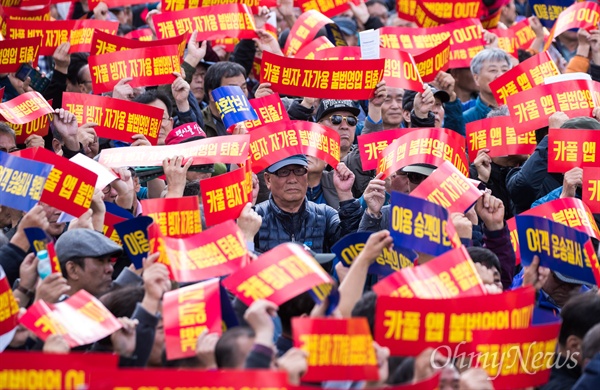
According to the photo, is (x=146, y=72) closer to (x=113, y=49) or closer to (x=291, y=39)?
(x=113, y=49)

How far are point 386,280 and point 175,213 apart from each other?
1.64m

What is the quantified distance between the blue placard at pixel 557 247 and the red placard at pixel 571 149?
158cm

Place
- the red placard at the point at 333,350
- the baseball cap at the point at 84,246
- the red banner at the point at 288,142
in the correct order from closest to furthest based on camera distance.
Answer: the red placard at the point at 333,350
the baseball cap at the point at 84,246
the red banner at the point at 288,142

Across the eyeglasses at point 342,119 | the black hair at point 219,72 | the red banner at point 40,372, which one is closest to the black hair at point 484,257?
the red banner at point 40,372

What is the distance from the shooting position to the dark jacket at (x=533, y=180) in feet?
28.6

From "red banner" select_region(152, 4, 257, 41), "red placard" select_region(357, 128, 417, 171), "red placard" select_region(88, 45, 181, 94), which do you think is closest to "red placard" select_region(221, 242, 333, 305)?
"red placard" select_region(357, 128, 417, 171)

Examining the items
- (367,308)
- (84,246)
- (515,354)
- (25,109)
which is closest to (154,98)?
(25,109)

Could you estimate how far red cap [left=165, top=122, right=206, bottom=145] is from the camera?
357 inches

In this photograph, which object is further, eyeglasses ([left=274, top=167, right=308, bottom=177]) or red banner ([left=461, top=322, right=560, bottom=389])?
eyeglasses ([left=274, top=167, right=308, bottom=177])

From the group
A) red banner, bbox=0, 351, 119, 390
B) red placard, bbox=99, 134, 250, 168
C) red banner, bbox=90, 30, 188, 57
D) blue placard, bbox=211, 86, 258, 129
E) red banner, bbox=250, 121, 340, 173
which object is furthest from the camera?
red banner, bbox=90, 30, 188, 57

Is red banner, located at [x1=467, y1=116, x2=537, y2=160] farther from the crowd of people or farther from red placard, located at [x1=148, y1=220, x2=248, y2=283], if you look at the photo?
red placard, located at [x1=148, y1=220, x2=248, y2=283]

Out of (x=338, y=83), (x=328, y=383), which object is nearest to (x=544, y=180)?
(x=338, y=83)

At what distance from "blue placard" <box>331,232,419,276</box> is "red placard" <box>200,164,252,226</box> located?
751 mm

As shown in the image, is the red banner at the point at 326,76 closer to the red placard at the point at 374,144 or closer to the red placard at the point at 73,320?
the red placard at the point at 374,144
